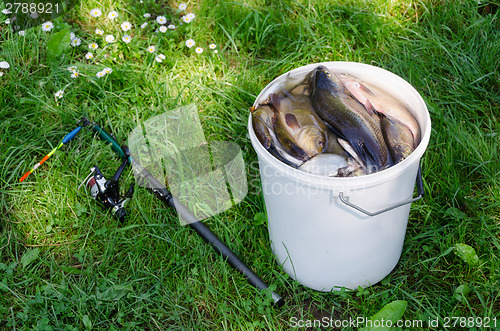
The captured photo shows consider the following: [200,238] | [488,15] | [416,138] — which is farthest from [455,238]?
[488,15]

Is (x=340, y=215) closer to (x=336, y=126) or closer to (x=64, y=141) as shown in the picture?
(x=336, y=126)

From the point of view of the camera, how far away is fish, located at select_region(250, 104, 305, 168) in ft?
6.86

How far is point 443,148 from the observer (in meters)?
2.82

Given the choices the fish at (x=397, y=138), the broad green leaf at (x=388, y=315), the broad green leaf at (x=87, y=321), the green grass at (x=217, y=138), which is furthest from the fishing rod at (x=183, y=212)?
the fish at (x=397, y=138)

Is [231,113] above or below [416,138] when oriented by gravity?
below

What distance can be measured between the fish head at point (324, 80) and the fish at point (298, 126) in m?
0.09

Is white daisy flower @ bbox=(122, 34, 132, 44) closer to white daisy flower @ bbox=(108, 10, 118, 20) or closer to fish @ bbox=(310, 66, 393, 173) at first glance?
white daisy flower @ bbox=(108, 10, 118, 20)

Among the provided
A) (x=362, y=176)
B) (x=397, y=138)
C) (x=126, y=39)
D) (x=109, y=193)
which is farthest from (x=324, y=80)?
(x=126, y=39)

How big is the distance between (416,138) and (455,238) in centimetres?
75

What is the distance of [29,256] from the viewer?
263cm

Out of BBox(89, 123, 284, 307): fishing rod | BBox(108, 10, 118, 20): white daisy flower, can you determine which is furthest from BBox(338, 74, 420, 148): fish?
BBox(108, 10, 118, 20): white daisy flower

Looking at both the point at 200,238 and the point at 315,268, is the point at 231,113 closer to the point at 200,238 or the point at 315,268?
the point at 200,238

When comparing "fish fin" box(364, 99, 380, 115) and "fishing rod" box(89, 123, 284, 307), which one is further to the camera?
"fishing rod" box(89, 123, 284, 307)

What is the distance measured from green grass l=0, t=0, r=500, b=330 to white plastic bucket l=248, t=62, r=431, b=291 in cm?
12
